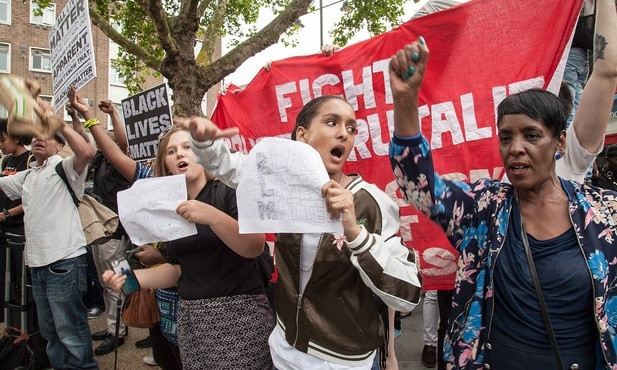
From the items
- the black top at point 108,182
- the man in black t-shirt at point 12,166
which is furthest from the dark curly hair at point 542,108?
the man in black t-shirt at point 12,166

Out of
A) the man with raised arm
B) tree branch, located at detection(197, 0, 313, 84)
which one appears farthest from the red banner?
tree branch, located at detection(197, 0, 313, 84)

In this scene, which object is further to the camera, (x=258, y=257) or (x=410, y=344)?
(x=410, y=344)

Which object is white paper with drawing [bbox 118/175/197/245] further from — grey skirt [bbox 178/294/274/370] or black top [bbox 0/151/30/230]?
black top [bbox 0/151/30/230]

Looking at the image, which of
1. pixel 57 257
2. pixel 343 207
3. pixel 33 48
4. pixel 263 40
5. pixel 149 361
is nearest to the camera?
pixel 343 207

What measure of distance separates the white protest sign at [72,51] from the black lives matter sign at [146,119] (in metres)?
0.71

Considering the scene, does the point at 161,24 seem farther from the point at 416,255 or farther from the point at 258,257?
the point at 416,255

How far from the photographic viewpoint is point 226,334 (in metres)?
1.74

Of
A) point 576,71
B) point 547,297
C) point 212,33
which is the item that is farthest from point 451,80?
point 212,33

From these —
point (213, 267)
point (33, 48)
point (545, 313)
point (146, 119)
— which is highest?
point (33, 48)

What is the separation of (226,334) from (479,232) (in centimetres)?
109

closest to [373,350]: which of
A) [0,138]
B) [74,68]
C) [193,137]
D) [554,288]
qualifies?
[554,288]

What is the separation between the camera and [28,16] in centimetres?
2284

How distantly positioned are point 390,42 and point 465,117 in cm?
69

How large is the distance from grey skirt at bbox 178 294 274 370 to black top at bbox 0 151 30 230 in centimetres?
298
